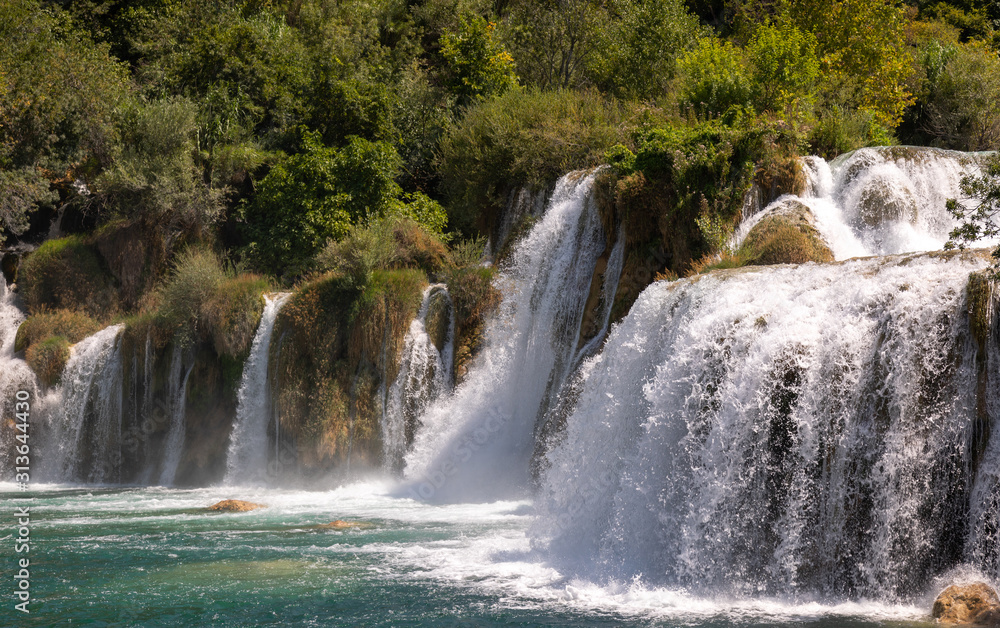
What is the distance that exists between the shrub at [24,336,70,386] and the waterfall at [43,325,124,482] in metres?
0.21

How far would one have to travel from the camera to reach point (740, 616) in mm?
9594

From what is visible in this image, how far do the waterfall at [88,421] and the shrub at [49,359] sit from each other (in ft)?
0.70

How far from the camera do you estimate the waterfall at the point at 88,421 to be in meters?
23.5

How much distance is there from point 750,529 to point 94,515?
12444mm

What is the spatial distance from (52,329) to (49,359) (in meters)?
1.32

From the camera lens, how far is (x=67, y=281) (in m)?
27.1

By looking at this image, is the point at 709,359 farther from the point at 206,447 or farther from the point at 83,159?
the point at 83,159

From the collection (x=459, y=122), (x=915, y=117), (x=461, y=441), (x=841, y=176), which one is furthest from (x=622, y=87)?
(x=461, y=441)

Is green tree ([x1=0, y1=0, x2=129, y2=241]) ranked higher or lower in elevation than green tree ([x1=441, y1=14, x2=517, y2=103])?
lower

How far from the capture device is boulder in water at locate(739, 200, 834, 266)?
15.9 metres

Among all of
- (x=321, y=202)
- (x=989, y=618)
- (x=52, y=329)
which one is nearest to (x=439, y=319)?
(x=321, y=202)

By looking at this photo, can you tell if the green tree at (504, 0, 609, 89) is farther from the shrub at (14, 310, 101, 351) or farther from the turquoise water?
the turquoise water

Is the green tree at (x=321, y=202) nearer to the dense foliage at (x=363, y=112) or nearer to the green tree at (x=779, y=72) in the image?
the dense foliage at (x=363, y=112)

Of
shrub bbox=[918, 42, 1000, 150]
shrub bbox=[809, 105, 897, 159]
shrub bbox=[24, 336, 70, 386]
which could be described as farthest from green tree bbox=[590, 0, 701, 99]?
shrub bbox=[24, 336, 70, 386]
